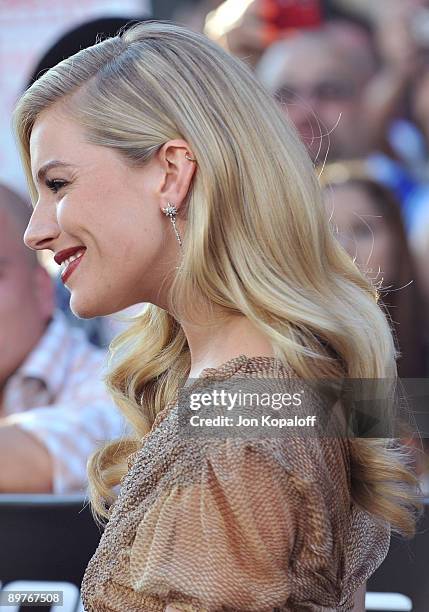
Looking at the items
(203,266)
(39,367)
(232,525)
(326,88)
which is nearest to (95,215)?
(203,266)

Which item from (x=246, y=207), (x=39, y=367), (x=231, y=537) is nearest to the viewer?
(x=231, y=537)

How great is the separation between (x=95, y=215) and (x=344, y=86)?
212 cm

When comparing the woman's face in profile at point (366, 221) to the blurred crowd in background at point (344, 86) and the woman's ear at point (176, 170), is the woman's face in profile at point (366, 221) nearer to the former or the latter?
the blurred crowd in background at point (344, 86)

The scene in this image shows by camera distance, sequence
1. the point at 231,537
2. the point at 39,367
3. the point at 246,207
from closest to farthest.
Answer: the point at 231,537 → the point at 246,207 → the point at 39,367

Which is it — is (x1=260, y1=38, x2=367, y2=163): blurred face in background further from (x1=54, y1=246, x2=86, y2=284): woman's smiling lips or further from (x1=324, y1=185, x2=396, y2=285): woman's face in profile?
(x1=54, y1=246, x2=86, y2=284): woman's smiling lips

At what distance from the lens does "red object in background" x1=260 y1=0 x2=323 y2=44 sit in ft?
11.4

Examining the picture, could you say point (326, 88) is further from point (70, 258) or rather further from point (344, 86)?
point (70, 258)

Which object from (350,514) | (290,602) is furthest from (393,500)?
(290,602)

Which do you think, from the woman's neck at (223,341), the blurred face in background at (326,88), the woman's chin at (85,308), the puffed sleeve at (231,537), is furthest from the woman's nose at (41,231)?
the blurred face in background at (326,88)

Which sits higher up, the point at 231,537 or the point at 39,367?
the point at 39,367

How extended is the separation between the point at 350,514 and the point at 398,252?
1978 mm

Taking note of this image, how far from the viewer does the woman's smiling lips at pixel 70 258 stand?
5.31ft

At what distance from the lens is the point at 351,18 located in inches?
137

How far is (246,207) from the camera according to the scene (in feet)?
5.09
